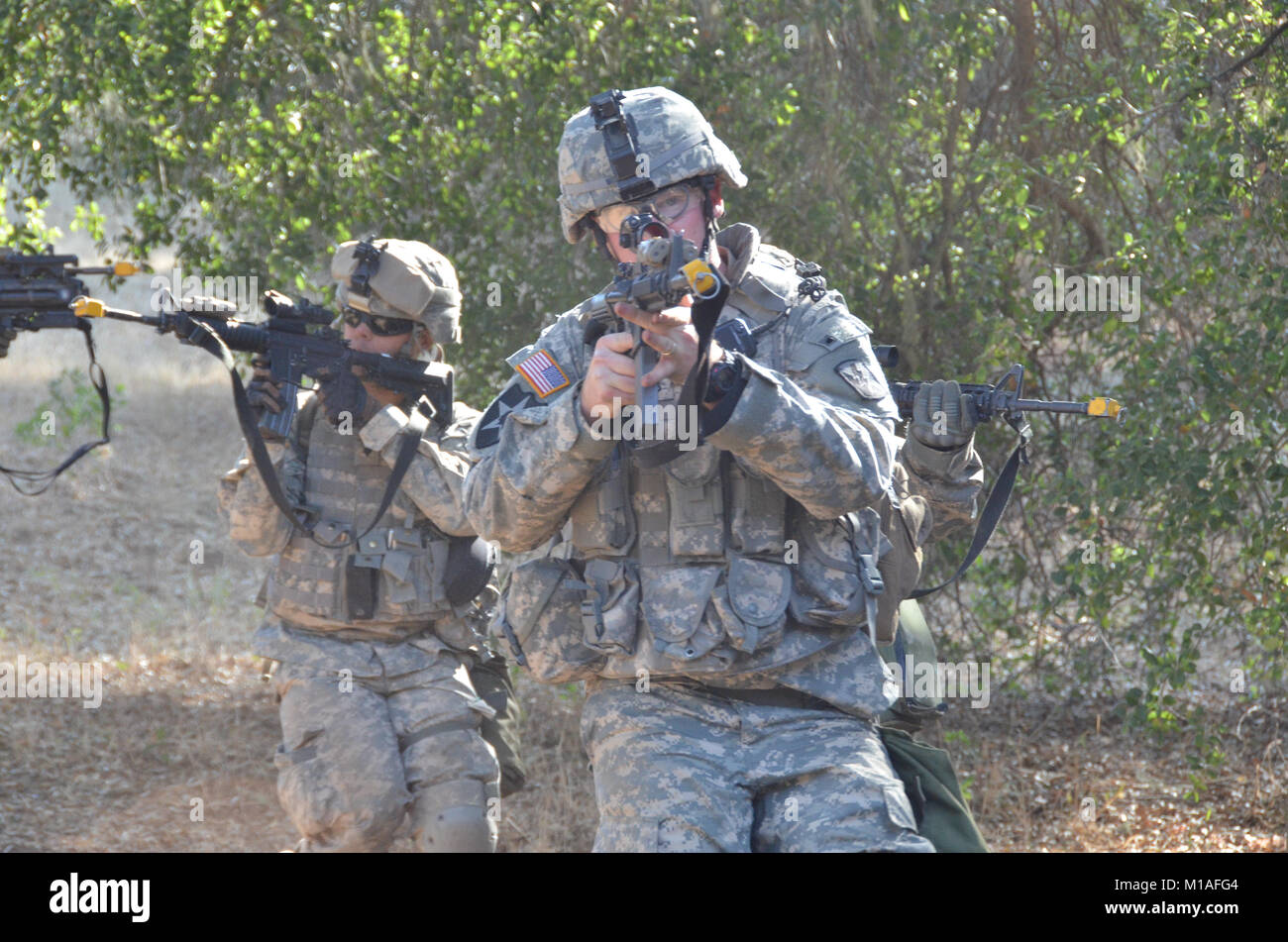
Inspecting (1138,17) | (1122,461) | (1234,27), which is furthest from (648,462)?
(1138,17)

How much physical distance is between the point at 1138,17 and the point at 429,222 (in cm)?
336

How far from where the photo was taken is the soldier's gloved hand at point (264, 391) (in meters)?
5.00

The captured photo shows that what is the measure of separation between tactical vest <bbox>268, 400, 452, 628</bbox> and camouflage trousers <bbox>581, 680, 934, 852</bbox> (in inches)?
77.7

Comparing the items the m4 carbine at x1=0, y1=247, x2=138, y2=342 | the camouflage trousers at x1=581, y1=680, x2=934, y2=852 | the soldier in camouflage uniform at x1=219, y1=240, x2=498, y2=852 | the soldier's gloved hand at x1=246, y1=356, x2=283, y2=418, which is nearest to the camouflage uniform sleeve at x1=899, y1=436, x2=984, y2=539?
the camouflage trousers at x1=581, y1=680, x2=934, y2=852

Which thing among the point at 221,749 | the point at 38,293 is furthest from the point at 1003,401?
the point at 221,749

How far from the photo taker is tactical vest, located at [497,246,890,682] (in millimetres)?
3074

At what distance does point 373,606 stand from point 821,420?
255 centimetres

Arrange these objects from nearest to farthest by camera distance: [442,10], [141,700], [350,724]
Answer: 1. [350,724]
2. [442,10]
3. [141,700]

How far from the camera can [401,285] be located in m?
5.14

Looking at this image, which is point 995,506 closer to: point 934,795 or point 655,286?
point 934,795

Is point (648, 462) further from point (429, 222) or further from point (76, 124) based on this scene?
point (76, 124)

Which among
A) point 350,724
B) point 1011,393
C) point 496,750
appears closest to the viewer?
point 1011,393

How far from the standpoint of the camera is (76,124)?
694 centimetres

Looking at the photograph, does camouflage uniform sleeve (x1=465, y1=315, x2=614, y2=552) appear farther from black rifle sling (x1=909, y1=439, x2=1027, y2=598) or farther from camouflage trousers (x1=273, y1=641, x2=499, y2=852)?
camouflage trousers (x1=273, y1=641, x2=499, y2=852)
